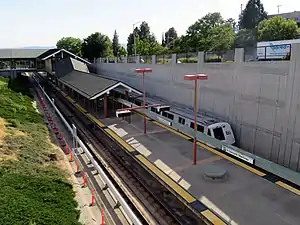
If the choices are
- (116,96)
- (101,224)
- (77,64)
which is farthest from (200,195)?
(77,64)

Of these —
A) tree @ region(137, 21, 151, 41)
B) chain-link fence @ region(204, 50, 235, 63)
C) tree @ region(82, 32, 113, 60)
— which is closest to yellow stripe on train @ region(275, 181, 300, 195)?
chain-link fence @ region(204, 50, 235, 63)

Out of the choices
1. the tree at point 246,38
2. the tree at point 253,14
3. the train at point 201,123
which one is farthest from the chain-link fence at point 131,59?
the tree at point 253,14

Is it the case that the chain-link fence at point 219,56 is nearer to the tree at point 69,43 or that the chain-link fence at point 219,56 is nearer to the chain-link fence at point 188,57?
the chain-link fence at point 188,57

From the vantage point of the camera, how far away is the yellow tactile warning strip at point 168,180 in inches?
404

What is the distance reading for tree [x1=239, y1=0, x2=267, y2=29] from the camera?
68875mm

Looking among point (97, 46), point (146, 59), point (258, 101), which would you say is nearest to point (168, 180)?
point (258, 101)

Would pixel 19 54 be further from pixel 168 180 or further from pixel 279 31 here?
pixel 168 180

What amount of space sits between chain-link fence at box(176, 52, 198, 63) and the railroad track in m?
8.82

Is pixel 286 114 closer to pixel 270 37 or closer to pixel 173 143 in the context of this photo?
pixel 173 143

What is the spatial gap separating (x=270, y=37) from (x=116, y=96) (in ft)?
92.0

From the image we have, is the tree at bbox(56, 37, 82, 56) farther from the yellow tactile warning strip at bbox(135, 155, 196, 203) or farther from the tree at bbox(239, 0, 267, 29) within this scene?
the yellow tactile warning strip at bbox(135, 155, 196, 203)

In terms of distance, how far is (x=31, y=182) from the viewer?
1062 cm

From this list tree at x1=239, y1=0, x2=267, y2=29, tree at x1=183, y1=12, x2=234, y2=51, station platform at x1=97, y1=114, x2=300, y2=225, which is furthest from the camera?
tree at x1=239, y1=0, x2=267, y2=29

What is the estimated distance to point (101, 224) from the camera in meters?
9.27
